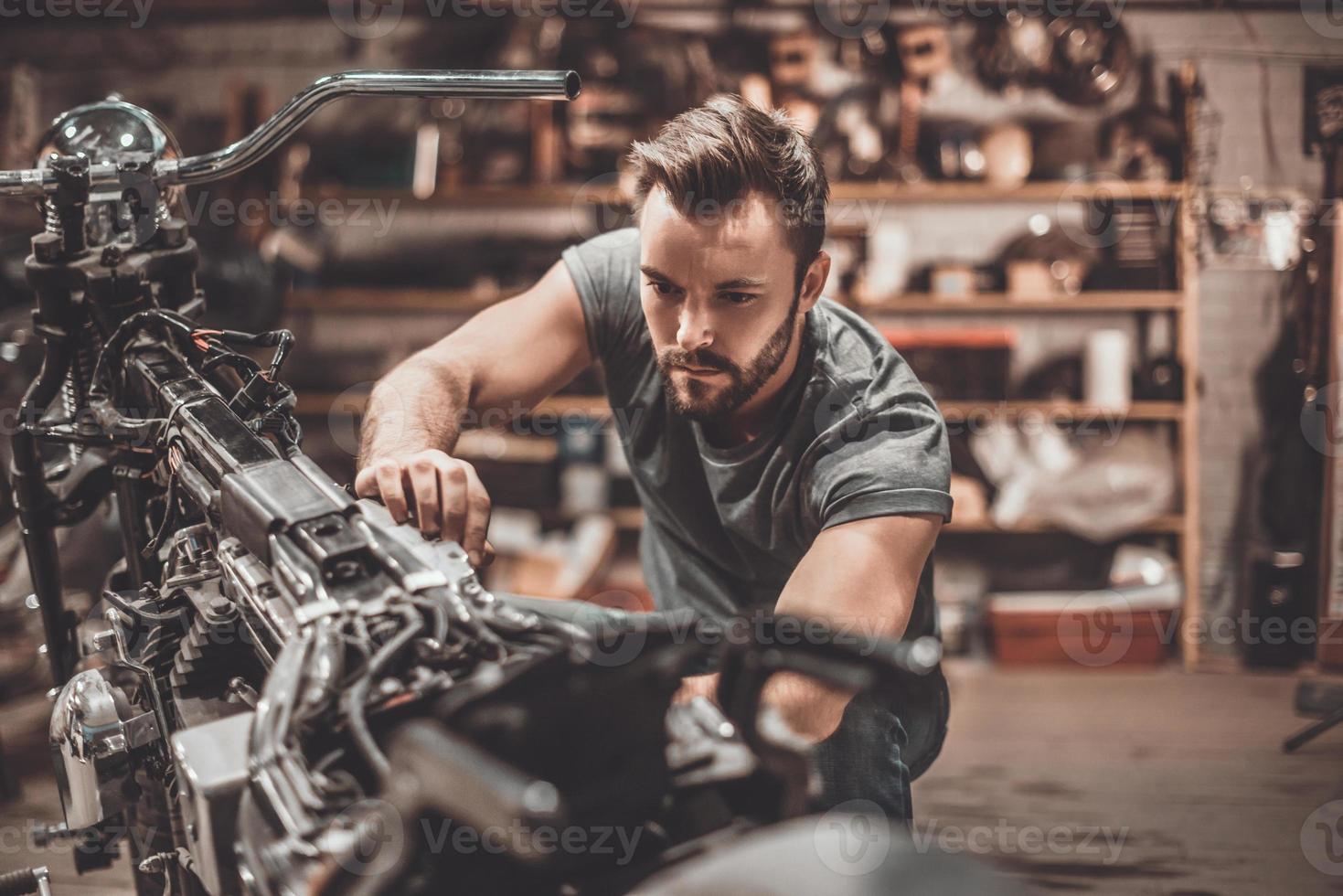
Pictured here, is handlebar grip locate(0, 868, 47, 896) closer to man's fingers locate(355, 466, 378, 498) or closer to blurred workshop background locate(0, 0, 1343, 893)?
man's fingers locate(355, 466, 378, 498)

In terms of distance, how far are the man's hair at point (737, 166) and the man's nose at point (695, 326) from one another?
0.40ft

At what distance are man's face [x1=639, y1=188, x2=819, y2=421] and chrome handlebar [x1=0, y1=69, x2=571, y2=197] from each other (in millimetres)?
246

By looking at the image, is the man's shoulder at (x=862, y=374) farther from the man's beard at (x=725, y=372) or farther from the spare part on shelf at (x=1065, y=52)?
the spare part on shelf at (x=1065, y=52)

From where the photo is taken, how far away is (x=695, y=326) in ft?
4.38

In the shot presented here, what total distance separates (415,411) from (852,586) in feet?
2.04

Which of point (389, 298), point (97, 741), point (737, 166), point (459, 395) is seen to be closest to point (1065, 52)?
point (389, 298)

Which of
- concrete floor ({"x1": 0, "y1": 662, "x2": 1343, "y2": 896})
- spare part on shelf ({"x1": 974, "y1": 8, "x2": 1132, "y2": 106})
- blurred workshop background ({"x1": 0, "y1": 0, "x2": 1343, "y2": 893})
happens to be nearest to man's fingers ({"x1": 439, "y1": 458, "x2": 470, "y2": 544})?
concrete floor ({"x1": 0, "y1": 662, "x2": 1343, "y2": 896})

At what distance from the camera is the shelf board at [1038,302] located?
3.86 metres

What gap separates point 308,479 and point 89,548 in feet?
6.69

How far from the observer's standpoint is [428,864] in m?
0.58

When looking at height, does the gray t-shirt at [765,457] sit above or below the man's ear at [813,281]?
below

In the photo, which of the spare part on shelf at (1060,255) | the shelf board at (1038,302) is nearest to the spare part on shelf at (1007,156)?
the spare part on shelf at (1060,255)

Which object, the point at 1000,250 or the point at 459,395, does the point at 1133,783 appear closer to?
the point at 1000,250

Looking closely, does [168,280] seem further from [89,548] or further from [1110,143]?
[1110,143]
